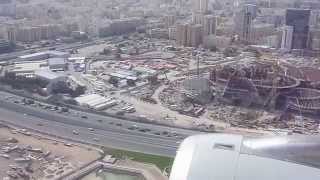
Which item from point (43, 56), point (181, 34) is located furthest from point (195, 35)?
point (43, 56)

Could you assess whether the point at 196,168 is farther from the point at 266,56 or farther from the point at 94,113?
the point at 266,56

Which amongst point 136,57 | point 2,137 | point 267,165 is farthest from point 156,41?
point 267,165

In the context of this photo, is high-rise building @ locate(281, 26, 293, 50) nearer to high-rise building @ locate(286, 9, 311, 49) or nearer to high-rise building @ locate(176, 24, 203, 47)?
high-rise building @ locate(286, 9, 311, 49)

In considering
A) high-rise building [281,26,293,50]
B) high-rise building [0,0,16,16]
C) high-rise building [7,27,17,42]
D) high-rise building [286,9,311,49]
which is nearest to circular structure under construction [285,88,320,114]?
high-rise building [281,26,293,50]

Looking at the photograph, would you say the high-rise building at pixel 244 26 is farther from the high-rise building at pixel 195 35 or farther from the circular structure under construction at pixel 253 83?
the circular structure under construction at pixel 253 83

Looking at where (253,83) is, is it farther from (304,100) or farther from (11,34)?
(11,34)

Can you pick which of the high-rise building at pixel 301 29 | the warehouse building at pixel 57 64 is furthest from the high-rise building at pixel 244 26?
the warehouse building at pixel 57 64
